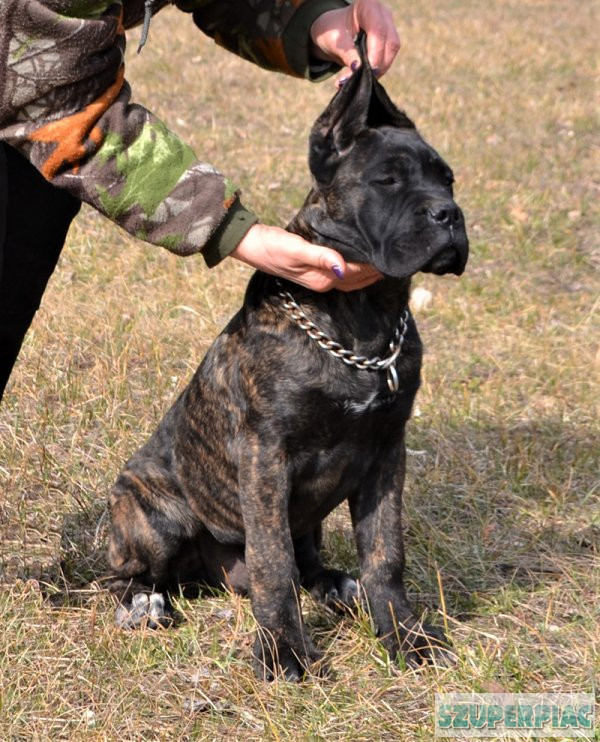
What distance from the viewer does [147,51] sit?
35.5 feet

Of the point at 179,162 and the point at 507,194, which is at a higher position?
the point at 179,162

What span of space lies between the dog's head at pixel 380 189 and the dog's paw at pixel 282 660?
1124 mm

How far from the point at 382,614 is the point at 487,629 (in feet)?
1.20

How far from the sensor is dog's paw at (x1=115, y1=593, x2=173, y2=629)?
3684mm

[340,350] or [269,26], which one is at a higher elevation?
[269,26]

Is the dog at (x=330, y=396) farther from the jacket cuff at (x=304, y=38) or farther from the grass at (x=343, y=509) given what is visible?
the jacket cuff at (x=304, y=38)

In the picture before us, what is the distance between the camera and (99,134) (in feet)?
9.06

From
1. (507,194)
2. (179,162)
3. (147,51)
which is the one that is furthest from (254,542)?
(147,51)

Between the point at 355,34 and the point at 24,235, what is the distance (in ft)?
3.72

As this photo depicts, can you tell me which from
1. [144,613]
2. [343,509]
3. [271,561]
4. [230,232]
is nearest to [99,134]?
[230,232]

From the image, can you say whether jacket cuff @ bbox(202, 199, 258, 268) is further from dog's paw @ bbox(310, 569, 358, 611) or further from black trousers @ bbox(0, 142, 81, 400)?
dog's paw @ bbox(310, 569, 358, 611)

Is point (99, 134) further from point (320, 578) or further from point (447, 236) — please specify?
point (320, 578)

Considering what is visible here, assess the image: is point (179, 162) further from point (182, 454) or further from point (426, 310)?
point (426, 310)

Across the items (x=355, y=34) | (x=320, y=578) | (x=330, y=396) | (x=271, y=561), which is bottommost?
(x=320, y=578)
